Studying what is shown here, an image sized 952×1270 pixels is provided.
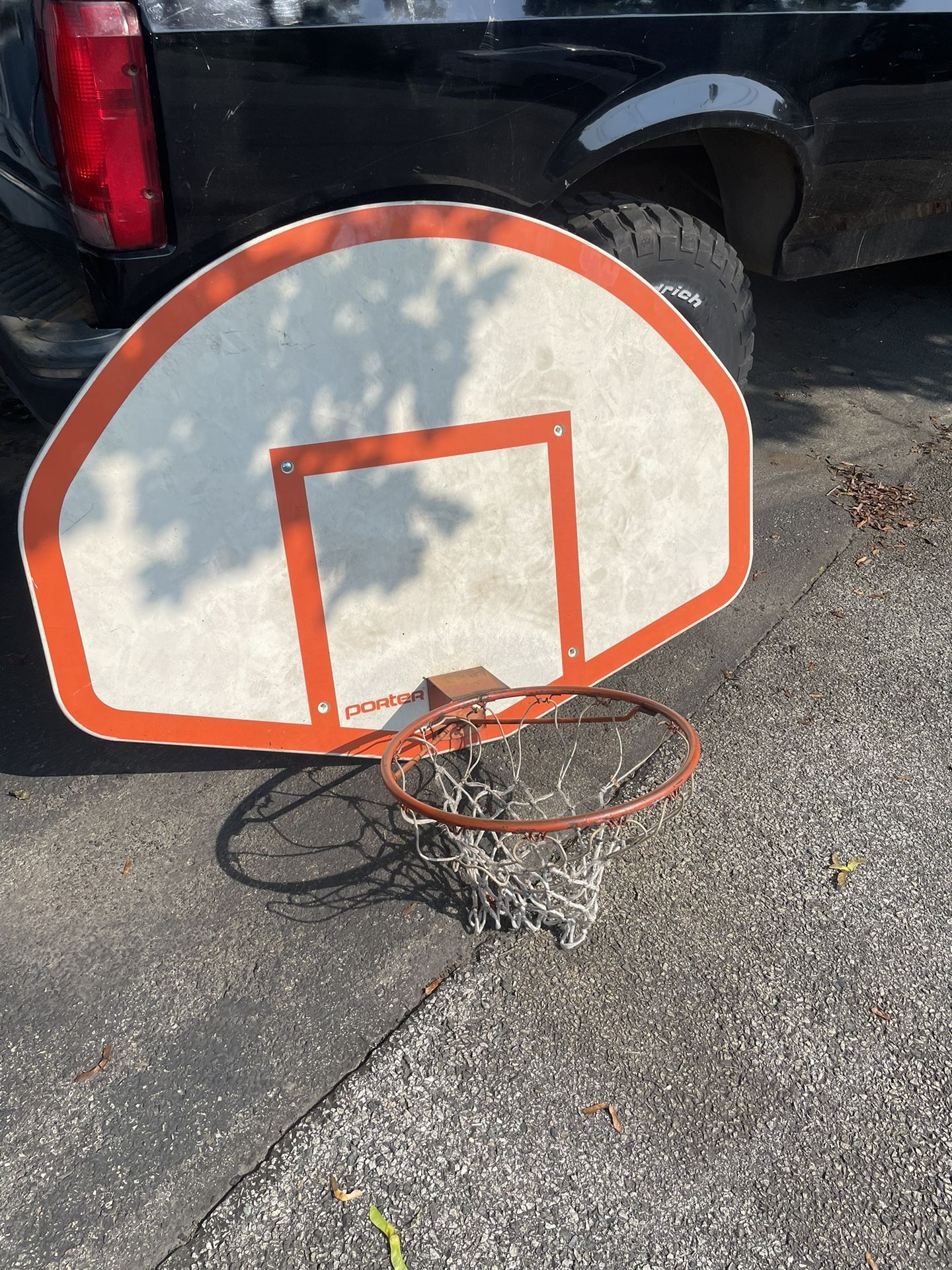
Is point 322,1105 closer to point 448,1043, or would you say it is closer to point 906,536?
point 448,1043

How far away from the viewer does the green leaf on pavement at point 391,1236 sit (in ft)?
6.24

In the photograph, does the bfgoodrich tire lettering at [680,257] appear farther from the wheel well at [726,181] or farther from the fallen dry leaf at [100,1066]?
the fallen dry leaf at [100,1066]

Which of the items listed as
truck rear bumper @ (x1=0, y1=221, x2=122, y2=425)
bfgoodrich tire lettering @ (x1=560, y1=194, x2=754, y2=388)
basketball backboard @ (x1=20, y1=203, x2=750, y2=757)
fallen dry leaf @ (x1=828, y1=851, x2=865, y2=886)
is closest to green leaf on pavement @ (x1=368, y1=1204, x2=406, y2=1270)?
basketball backboard @ (x1=20, y1=203, x2=750, y2=757)

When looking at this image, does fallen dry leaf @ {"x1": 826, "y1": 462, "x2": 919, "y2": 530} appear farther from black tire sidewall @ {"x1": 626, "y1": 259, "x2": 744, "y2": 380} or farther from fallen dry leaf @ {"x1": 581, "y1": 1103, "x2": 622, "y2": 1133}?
fallen dry leaf @ {"x1": 581, "y1": 1103, "x2": 622, "y2": 1133}

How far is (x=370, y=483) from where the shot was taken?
288cm

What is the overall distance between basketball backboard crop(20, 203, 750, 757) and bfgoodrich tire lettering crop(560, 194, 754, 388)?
1.73 ft

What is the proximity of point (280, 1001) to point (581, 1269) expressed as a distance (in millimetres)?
918

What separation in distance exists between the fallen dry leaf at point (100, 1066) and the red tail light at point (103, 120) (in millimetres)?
2003

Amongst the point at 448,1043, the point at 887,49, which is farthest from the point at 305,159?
the point at 887,49

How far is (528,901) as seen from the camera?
2.56 metres

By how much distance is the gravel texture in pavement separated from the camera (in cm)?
196

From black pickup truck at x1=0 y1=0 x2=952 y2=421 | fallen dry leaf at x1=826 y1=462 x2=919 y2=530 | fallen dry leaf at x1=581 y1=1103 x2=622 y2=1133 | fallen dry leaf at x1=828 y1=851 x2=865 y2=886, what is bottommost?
fallen dry leaf at x1=828 y1=851 x2=865 y2=886

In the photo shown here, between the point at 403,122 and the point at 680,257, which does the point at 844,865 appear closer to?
the point at 680,257

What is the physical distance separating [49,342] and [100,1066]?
1928 mm
